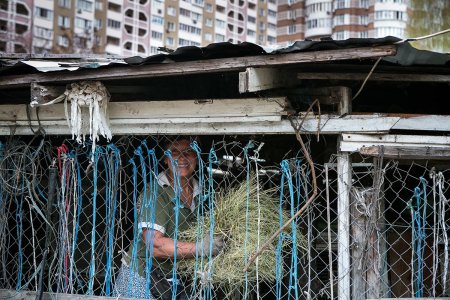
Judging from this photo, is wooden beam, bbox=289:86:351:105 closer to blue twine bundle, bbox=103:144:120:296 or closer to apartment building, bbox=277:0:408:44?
blue twine bundle, bbox=103:144:120:296

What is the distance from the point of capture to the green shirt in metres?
4.16

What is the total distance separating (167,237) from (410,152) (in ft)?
5.69

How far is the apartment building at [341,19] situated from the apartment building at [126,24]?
5.75 metres

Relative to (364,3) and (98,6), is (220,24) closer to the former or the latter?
(98,6)

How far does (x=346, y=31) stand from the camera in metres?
77.3

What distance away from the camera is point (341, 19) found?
78562mm

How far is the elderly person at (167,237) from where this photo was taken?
4.07m

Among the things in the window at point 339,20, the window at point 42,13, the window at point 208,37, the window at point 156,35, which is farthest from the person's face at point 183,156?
the window at point 208,37

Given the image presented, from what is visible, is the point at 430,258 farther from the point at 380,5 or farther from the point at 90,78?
the point at 380,5

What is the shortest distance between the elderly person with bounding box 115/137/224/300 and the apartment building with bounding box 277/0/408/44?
231 feet

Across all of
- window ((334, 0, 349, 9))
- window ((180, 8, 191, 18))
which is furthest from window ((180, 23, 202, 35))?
window ((334, 0, 349, 9))

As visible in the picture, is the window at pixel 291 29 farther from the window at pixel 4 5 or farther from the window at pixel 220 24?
the window at pixel 4 5

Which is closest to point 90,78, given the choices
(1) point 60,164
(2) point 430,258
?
(1) point 60,164

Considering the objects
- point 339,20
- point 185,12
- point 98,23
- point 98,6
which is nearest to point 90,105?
point 98,23
